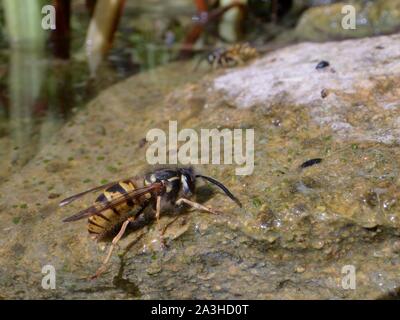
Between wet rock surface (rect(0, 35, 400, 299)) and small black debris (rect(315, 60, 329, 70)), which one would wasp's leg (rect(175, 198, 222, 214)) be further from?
small black debris (rect(315, 60, 329, 70))

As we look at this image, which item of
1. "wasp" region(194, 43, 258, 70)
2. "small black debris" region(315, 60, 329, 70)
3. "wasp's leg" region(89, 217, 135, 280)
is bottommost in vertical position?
"wasp's leg" region(89, 217, 135, 280)

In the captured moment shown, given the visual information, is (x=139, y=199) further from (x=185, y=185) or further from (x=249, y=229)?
(x=249, y=229)

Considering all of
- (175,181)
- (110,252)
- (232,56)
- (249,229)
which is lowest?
(110,252)

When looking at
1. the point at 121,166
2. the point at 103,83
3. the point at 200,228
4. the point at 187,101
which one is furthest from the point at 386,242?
the point at 103,83

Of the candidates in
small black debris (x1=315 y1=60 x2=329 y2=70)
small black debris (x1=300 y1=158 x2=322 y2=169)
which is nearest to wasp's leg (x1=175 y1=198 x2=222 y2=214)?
small black debris (x1=300 y1=158 x2=322 y2=169)

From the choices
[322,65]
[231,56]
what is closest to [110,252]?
[322,65]

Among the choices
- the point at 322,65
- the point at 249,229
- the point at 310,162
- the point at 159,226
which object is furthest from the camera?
the point at 322,65

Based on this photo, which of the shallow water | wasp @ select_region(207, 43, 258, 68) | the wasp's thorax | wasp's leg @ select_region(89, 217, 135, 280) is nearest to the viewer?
the shallow water

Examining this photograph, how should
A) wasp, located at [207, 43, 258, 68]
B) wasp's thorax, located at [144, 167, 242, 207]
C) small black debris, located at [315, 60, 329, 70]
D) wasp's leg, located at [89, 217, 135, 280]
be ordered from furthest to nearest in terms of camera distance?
wasp, located at [207, 43, 258, 68], small black debris, located at [315, 60, 329, 70], wasp's thorax, located at [144, 167, 242, 207], wasp's leg, located at [89, 217, 135, 280]
